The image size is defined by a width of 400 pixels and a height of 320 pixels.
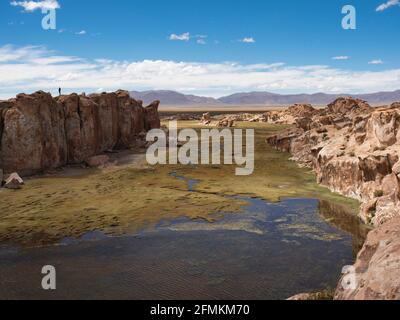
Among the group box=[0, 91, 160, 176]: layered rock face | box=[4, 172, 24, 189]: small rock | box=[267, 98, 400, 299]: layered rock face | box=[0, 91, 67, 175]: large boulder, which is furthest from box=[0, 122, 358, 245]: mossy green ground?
box=[0, 91, 160, 176]: layered rock face

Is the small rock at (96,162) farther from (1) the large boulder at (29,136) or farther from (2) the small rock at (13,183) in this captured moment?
(2) the small rock at (13,183)

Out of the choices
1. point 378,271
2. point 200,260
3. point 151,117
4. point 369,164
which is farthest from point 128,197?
point 151,117

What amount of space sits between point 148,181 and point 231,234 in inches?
642

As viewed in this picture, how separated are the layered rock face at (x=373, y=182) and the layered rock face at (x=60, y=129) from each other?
86.9 feet

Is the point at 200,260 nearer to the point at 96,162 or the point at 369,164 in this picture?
the point at 369,164

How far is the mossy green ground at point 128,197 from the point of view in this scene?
24.5 m

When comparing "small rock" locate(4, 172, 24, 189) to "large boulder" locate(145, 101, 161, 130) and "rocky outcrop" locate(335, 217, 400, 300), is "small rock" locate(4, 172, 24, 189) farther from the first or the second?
"large boulder" locate(145, 101, 161, 130)

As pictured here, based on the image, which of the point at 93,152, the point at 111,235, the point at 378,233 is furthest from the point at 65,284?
the point at 93,152

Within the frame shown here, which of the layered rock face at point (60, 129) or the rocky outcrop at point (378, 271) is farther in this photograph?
the layered rock face at point (60, 129)

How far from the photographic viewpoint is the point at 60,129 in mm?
44562

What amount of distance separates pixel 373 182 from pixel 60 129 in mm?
33040

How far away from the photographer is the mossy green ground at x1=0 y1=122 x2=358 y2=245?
2450 cm

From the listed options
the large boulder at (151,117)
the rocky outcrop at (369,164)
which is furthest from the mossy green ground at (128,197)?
the large boulder at (151,117)
